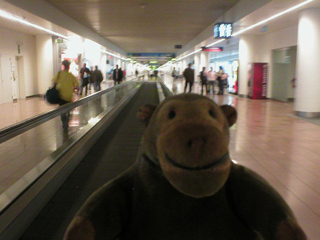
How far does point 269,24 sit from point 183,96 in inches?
576

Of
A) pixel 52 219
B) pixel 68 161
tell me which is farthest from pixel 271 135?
pixel 52 219

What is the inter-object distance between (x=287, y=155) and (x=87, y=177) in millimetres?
4063

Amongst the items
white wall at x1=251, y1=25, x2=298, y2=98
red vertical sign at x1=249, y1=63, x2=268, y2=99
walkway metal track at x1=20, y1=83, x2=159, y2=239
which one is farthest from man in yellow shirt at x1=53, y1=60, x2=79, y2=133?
red vertical sign at x1=249, y1=63, x2=268, y2=99

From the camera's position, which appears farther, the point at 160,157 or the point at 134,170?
the point at 134,170

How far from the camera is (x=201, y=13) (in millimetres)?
16672

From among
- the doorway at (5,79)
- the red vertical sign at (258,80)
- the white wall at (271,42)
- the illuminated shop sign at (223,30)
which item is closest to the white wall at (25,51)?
the doorway at (5,79)

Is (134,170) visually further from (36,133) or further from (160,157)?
(36,133)

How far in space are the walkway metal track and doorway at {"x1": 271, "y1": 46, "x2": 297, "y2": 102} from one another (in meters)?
11.8

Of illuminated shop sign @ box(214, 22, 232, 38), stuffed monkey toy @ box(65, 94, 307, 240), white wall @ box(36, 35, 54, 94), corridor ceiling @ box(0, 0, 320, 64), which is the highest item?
corridor ceiling @ box(0, 0, 320, 64)

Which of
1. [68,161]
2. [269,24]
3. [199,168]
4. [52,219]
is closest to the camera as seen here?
[199,168]

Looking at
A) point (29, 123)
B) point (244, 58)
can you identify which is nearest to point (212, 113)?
point (29, 123)

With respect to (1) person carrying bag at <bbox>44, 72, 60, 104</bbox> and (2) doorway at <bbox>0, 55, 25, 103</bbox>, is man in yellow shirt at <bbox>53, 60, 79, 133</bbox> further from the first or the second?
(2) doorway at <bbox>0, 55, 25, 103</bbox>

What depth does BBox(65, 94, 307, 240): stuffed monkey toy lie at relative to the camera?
1438 mm

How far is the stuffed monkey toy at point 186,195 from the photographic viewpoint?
1438 millimetres
